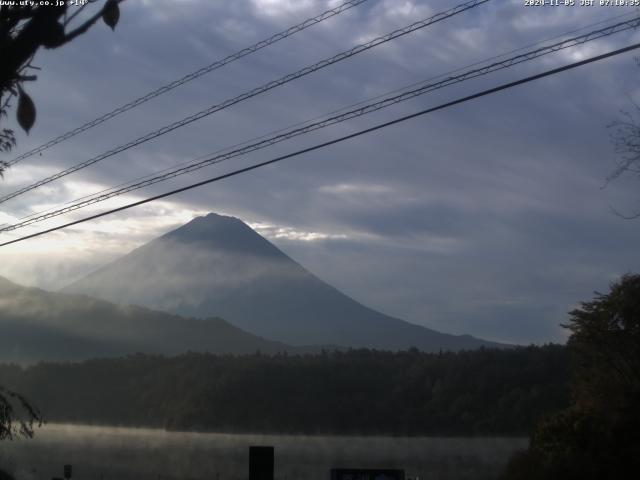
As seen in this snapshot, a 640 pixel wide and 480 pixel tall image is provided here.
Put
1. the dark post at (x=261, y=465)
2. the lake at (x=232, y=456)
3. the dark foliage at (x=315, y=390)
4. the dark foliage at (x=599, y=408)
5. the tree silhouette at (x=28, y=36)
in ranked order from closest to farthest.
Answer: the tree silhouette at (x=28, y=36) < the dark post at (x=261, y=465) < the dark foliage at (x=599, y=408) < the lake at (x=232, y=456) < the dark foliage at (x=315, y=390)

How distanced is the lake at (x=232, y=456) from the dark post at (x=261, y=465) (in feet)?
102

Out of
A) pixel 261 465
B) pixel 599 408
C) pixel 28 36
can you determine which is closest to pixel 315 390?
pixel 599 408

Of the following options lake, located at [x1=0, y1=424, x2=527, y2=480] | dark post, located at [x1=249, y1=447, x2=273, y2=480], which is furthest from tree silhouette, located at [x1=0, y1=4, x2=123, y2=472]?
lake, located at [x1=0, y1=424, x2=527, y2=480]

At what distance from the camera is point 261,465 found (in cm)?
1338

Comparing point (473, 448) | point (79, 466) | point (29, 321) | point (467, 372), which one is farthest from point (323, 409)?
point (29, 321)

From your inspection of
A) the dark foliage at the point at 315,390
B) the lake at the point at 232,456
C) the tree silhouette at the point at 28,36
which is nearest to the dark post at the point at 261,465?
the tree silhouette at the point at 28,36

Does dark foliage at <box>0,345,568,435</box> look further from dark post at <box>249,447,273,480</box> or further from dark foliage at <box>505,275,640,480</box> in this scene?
dark post at <box>249,447,273,480</box>

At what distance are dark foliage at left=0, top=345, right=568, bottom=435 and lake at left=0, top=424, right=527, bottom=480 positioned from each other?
20.7 feet

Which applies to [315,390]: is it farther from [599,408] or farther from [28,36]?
[28,36]

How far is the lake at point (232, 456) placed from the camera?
5300cm

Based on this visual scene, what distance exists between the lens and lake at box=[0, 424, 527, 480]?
53000 millimetres

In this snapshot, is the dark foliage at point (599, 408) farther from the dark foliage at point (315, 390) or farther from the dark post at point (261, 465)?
the dark foliage at point (315, 390)

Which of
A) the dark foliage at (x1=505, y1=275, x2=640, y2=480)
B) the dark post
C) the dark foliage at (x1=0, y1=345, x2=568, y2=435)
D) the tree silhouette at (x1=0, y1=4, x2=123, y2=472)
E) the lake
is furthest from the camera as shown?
the dark foliage at (x1=0, y1=345, x2=568, y2=435)

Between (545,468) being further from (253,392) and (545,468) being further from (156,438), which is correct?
A: (253,392)
